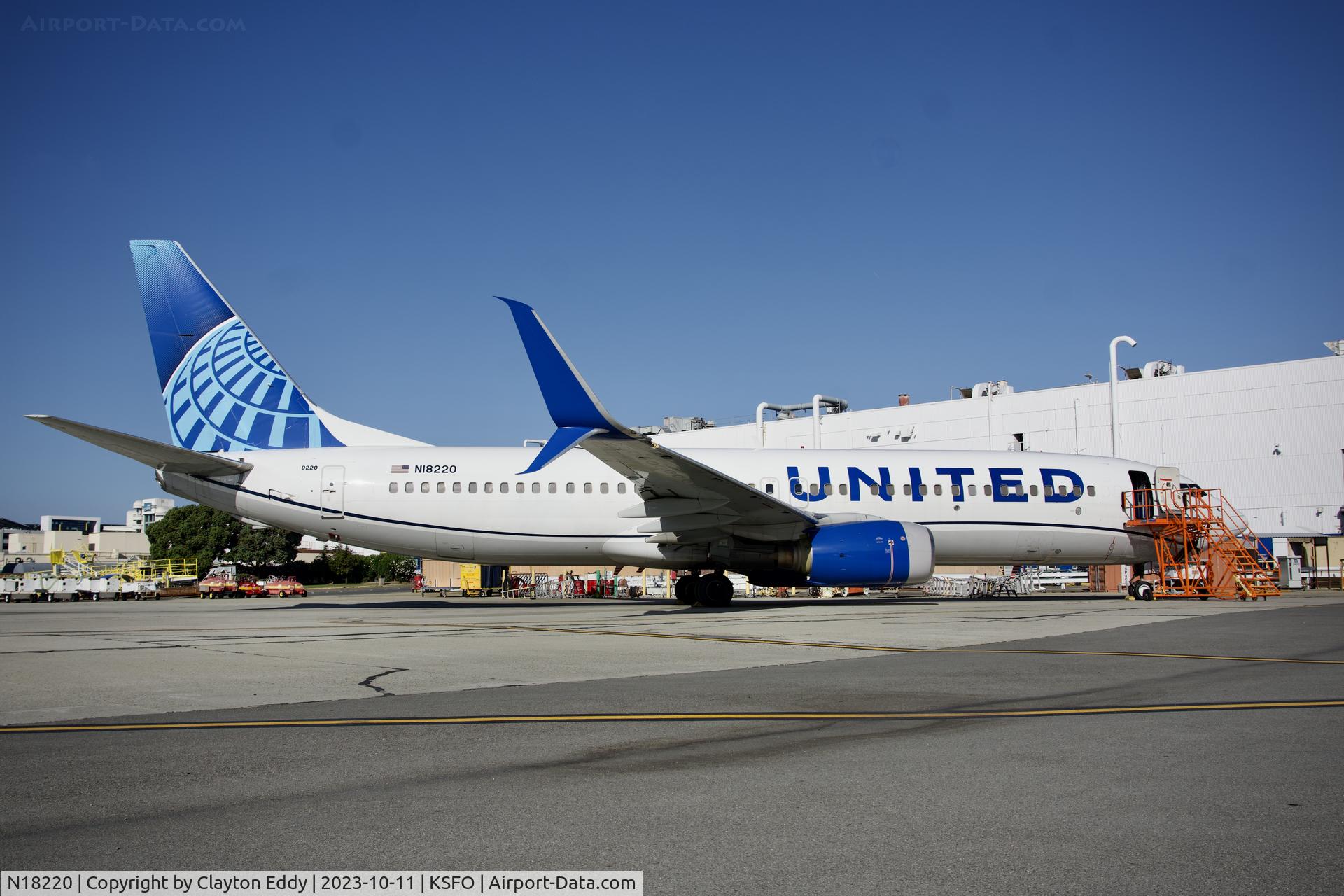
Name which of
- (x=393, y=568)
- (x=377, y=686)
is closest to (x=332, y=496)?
(x=377, y=686)

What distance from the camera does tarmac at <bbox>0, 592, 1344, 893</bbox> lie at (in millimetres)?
3455

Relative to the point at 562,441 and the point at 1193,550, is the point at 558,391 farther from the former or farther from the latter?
the point at 1193,550

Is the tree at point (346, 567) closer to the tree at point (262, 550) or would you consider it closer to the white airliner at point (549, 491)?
the tree at point (262, 550)

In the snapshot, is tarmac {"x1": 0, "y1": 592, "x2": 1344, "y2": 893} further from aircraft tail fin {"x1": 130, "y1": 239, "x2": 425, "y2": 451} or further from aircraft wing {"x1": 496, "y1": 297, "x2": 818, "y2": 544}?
aircraft tail fin {"x1": 130, "y1": 239, "x2": 425, "y2": 451}

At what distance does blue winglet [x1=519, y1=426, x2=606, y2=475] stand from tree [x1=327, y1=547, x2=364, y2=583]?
6918cm

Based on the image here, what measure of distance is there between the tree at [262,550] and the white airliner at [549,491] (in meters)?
62.4

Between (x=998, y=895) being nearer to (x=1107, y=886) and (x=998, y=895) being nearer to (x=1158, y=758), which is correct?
(x=1107, y=886)

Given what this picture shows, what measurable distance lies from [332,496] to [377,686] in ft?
48.4

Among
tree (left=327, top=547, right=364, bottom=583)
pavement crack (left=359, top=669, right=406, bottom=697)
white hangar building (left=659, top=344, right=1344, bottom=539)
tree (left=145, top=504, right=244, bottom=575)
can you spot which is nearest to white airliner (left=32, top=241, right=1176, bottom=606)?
pavement crack (left=359, top=669, right=406, bottom=697)

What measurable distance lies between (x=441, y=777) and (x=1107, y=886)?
290 cm

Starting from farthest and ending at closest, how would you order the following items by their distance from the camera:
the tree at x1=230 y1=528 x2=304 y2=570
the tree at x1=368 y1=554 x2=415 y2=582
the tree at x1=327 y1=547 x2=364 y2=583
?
the tree at x1=230 y1=528 x2=304 y2=570 < the tree at x1=327 y1=547 x2=364 y2=583 < the tree at x1=368 y1=554 x2=415 y2=582

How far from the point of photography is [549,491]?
22.3 meters

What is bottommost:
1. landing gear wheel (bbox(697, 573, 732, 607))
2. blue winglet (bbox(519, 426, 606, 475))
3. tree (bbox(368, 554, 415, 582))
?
tree (bbox(368, 554, 415, 582))

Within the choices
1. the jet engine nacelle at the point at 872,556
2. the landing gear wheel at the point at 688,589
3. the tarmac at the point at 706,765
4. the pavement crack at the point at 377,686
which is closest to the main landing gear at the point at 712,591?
the landing gear wheel at the point at 688,589
